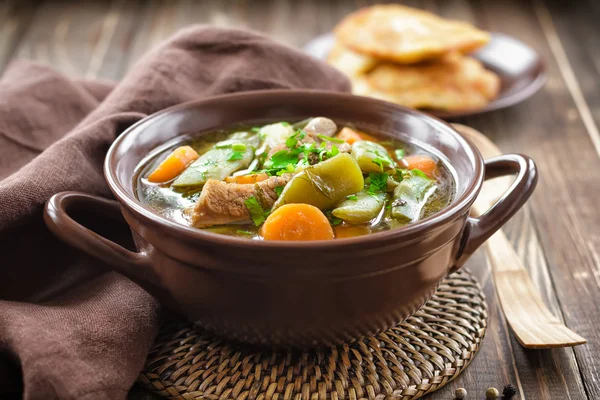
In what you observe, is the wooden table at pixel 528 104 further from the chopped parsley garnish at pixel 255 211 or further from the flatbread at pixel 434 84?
the chopped parsley garnish at pixel 255 211

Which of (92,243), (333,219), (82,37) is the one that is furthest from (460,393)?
(82,37)

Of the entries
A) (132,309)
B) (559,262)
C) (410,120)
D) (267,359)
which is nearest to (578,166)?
(559,262)

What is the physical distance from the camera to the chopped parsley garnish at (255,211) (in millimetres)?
2057

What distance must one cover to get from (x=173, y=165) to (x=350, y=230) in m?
Result: 0.70

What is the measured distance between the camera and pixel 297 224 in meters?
1.90

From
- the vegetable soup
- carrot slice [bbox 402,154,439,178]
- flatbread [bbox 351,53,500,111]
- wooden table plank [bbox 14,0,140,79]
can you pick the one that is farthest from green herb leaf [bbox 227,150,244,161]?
wooden table plank [bbox 14,0,140,79]

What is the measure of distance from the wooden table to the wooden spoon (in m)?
0.06

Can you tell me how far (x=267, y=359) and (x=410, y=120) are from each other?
3.35 ft

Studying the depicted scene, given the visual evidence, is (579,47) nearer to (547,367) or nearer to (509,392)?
(547,367)

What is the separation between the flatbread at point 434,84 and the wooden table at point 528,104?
0.16 m

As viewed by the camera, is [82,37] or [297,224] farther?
[82,37]

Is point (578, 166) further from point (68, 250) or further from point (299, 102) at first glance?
point (68, 250)

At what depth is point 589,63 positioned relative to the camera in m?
4.74

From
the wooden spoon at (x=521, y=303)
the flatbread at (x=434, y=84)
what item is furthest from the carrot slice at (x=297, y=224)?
the flatbread at (x=434, y=84)
